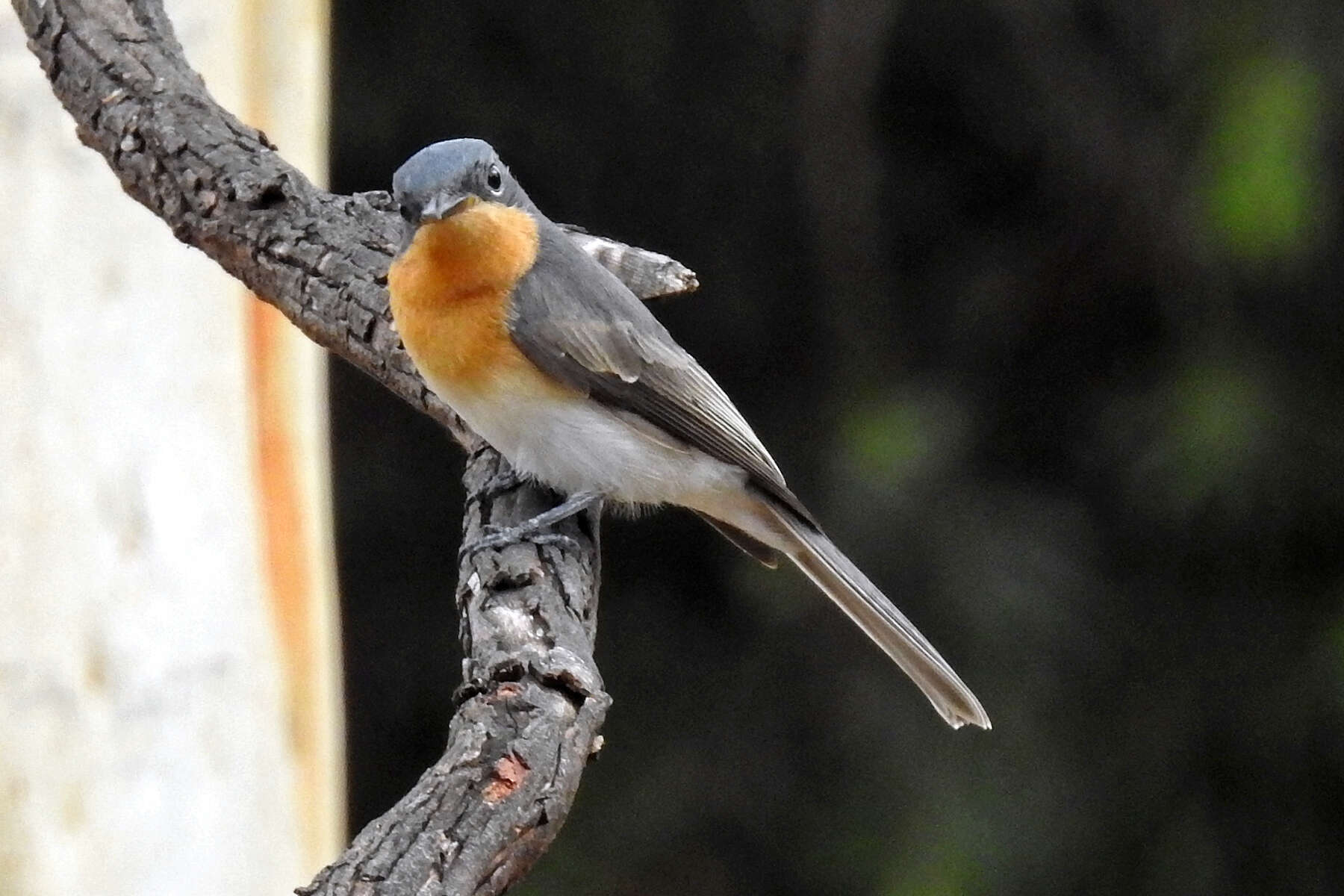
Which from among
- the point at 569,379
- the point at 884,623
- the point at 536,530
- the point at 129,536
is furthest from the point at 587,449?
the point at 129,536

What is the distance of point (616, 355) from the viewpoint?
3023 mm

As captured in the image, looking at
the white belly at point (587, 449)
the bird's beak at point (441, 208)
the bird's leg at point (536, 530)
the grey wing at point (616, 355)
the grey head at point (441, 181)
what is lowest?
the bird's leg at point (536, 530)

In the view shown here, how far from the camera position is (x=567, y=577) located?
2469mm

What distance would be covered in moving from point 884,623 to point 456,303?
947 mm

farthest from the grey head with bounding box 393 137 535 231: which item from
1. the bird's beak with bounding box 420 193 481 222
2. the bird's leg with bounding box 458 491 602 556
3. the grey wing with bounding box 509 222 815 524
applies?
the bird's leg with bounding box 458 491 602 556

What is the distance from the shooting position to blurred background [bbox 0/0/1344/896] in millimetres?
4344

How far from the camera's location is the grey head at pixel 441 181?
109 inches

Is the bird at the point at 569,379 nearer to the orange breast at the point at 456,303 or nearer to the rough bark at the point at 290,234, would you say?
the orange breast at the point at 456,303

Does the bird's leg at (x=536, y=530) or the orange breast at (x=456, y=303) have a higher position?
the orange breast at (x=456, y=303)

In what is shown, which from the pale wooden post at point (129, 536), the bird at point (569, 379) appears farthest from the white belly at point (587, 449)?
the pale wooden post at point (129, 536)

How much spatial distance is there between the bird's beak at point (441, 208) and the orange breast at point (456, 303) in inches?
1.3

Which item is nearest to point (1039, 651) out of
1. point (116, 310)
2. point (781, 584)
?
point (781, 584)

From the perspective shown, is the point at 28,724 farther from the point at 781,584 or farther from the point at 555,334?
the point at 781,584

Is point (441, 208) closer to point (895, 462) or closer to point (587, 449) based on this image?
point (587, 449)
